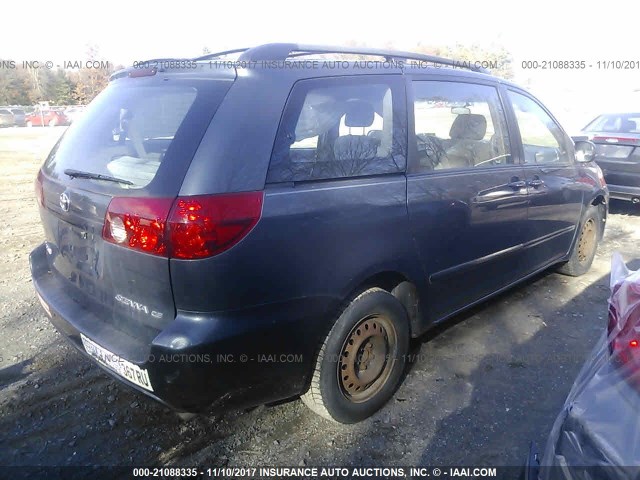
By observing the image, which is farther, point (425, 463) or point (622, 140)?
point (622, 140)

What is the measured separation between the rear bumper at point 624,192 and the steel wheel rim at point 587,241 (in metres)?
2.83

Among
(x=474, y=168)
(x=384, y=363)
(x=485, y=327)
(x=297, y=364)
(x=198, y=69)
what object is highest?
(x=198, y=69)

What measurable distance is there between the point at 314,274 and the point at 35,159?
1360cm

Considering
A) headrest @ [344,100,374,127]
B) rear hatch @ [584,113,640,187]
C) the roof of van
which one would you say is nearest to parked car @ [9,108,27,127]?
rear hatch @ [584,113,640,187]

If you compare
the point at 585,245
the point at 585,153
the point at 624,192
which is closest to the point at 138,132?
the point at 585,153

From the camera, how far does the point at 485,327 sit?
3.62m

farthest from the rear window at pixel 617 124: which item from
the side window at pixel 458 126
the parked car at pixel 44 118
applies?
the parked car at pixel 44 118

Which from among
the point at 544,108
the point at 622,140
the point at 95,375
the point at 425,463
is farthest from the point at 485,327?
the point at 622,140

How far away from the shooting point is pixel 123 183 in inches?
79.1

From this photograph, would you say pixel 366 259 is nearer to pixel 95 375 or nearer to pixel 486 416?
pixel 486 416

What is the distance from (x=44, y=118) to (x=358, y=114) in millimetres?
33415

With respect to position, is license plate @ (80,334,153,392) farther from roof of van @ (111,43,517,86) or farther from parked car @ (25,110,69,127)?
parked car @ (25,110,69,127)

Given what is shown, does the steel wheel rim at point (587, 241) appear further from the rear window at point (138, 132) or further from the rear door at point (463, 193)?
the rear window at point (138, 132)

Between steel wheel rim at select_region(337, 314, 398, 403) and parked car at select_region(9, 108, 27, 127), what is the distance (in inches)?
1324
